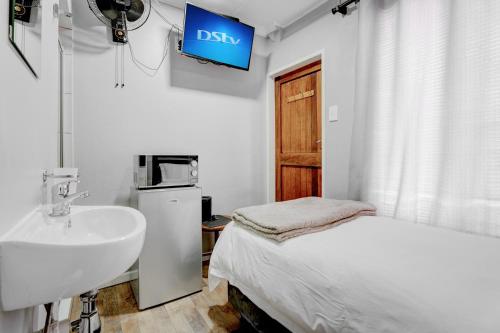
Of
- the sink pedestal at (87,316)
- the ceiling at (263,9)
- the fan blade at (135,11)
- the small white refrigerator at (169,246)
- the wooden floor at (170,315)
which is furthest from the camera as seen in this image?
the ceiling at (263,9)

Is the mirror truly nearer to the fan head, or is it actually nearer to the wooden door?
the fan head

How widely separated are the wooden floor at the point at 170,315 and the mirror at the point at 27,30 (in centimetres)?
157

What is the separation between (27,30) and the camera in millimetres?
954

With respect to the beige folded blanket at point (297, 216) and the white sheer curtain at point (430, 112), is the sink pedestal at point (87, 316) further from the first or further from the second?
the white sheer curtain at point (430, 112)

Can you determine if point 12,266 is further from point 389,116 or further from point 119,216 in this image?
point 389,116

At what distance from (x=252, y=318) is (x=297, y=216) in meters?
0.63

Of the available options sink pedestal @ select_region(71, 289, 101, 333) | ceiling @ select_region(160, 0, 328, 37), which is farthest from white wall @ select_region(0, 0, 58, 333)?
ceiling @ select_region(160, 0, 328, 37)

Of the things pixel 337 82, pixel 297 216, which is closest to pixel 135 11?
pixel 337 82

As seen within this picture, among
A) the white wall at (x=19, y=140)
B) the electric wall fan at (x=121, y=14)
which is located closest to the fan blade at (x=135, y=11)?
the electric wall fan at (x=121, y=14)

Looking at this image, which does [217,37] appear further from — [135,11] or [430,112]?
[430,112]

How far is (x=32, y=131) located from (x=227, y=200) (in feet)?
6.76

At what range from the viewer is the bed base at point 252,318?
129 cm

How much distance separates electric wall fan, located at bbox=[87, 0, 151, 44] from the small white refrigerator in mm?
1377

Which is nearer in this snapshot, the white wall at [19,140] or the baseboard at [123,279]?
the white wall at [19,140]
